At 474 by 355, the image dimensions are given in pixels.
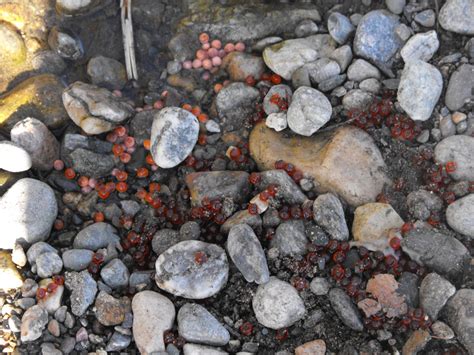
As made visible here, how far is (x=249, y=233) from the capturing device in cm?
630

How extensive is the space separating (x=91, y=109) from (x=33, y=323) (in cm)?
274

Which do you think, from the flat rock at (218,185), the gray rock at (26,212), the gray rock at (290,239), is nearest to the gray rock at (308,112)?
the flat rock at (218,185)

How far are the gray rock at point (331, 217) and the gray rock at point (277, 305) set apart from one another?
803 mm

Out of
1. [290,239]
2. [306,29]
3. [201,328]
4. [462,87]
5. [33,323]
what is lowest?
[201,328]

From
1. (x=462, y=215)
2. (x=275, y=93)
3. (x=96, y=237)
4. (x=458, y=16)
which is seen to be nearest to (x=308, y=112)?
(x=275, y=93)

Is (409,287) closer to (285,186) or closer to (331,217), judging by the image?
(331,217)

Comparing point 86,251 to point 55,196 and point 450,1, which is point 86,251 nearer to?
point 55,196

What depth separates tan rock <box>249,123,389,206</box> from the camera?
6.70m

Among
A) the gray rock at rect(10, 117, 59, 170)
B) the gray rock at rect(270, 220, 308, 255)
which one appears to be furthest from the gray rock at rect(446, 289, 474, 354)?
the gray rock at rect(10, 117, 59, 170)

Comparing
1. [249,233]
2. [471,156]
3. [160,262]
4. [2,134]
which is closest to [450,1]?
[471,156]

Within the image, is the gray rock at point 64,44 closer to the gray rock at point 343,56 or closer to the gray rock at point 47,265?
the gray rock at point 47,265

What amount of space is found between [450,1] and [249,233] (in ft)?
12.9

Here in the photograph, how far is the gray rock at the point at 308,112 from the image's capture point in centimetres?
689

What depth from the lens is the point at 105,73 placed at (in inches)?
314
